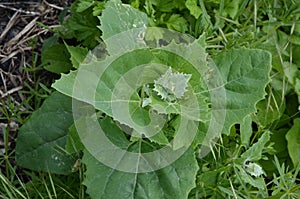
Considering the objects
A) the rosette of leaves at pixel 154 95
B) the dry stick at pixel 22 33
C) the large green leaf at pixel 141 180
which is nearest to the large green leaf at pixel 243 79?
the rosette of leaves at pixel 154 95

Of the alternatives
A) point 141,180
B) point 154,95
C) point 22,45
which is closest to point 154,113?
point 154,95

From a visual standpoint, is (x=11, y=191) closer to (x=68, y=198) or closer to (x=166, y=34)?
(x=68, y=198)

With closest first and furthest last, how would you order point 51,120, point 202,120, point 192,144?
1. point 202,120
2. point 192,144
3. point 51,120

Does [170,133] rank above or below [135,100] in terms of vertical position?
below

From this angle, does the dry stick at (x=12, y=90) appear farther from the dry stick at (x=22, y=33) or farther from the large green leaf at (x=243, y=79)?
the large green leaf at (x=243, y=79)

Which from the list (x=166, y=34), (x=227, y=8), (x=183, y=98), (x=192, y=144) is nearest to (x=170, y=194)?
(x=192, y=144)

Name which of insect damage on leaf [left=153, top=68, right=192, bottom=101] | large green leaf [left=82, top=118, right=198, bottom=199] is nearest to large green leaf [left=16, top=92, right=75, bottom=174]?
large green leaf [left=82, top=118, right=198, bottom=199]
